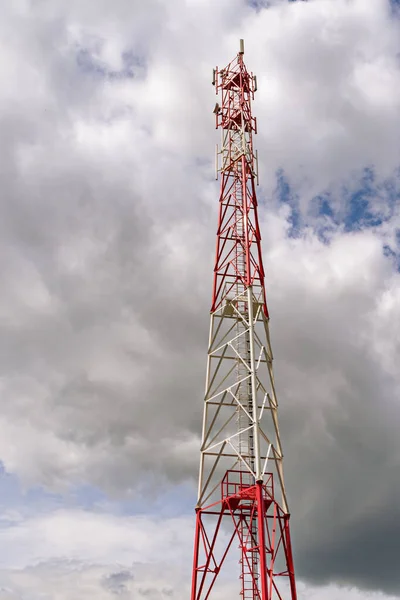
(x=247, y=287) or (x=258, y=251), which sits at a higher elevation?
(x=258, y=251)

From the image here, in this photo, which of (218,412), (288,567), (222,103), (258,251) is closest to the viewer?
(288,567)

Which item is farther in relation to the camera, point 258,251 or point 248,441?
point 258,251

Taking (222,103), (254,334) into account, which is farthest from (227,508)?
(222,103)

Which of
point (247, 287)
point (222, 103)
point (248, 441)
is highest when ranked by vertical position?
point (222, 103)

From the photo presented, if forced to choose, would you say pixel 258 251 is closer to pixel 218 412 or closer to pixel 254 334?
pixel 254 334

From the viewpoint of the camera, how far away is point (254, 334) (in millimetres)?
61344

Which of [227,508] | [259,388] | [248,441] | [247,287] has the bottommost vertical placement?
[227,508]

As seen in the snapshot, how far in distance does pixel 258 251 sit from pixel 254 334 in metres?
9.69

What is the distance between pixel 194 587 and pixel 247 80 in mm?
53053

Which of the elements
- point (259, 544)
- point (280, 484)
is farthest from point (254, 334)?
point (259, 544)

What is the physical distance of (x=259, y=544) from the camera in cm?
5244

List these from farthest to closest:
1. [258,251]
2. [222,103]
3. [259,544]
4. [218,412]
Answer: [222,103] < [258,251] < [218,412] < [259,544]

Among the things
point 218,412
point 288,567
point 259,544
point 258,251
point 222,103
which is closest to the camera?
point 259,544

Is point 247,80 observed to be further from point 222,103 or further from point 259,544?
point 259,544
